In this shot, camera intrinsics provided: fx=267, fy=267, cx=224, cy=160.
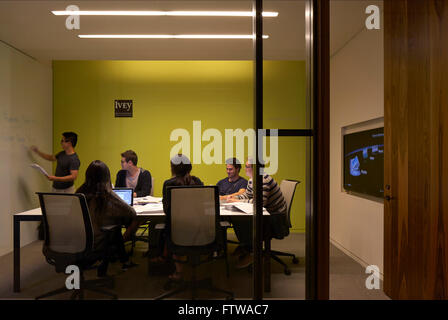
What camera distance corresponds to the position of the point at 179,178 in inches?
76.4

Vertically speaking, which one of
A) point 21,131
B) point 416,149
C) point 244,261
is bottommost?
point 244,261

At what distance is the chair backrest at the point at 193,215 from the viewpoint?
2.07m

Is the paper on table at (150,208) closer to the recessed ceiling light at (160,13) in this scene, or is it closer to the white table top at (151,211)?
the white table top at (151,211)

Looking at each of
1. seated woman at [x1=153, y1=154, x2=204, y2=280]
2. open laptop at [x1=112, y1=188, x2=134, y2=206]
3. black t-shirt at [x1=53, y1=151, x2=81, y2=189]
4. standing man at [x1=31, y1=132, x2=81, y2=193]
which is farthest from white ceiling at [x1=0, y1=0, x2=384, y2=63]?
open laptop at [x1=112, y1=188, x2=134, y2=206]

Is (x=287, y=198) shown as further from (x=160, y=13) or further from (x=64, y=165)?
(x=160, y=13)

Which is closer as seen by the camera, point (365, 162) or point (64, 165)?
point (64, 165)

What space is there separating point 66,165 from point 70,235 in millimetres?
535

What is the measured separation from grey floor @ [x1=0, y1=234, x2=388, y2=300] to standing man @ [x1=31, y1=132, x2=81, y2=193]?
1.45ft

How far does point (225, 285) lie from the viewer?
188 cm

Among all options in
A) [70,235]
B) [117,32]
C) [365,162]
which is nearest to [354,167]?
[365,162]

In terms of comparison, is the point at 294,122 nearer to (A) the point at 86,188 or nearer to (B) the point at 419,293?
(A) the point at 86,188

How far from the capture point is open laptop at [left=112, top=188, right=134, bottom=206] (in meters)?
1.87

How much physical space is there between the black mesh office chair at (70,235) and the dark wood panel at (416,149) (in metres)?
2.17

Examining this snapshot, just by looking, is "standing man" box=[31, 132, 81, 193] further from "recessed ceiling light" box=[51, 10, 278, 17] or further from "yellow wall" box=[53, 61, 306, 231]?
"recessed ceiling light" box=[51, 10, 278, 17]
